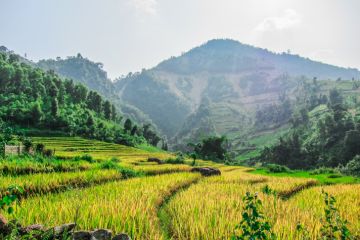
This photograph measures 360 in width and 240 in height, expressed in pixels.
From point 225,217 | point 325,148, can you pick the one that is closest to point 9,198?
point 225,217

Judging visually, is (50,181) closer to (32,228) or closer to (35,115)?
(32,228)

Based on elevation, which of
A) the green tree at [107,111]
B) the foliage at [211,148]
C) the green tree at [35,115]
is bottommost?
the foliage at [211,148]

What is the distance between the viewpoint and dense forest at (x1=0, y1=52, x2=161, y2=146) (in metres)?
82.2

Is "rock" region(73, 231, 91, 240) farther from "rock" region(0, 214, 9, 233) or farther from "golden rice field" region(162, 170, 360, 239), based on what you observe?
"golden rice field" region(162, 170, 360, 239)

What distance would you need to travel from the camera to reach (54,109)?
89938 millimetres

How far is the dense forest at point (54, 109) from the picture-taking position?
82.2 m

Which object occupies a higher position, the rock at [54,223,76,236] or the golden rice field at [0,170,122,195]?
the rock at [54,223,76,236]

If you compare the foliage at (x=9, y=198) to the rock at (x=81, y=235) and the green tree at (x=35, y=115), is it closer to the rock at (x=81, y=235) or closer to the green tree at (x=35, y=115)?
the rock at (x=81, y=235)

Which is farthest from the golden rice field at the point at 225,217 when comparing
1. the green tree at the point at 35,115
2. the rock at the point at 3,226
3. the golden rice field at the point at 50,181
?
the green tree at the point at 35,115

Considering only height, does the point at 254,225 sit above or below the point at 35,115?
below

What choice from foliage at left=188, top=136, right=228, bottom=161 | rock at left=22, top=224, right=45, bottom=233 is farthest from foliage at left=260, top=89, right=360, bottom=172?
rock at left=22, top=224, right=45, bottom=233

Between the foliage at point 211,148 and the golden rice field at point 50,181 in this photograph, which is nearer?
the golden rice field at point 50,181

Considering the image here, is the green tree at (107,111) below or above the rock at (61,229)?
above

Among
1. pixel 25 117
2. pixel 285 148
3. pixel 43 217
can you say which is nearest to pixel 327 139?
pixel 285 148
